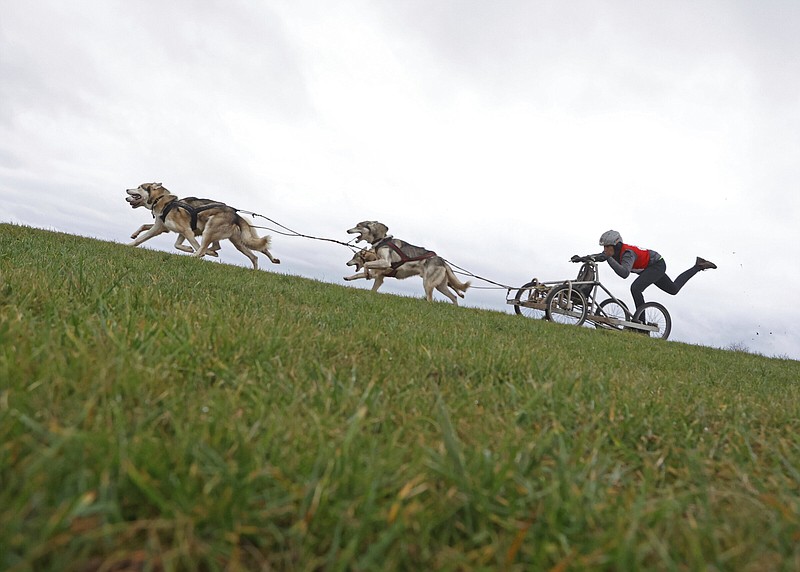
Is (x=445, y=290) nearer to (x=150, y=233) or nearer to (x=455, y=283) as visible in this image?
(x=455, y=283)

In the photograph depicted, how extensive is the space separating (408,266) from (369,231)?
168cm

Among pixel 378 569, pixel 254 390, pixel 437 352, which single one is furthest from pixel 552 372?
pixel 378 569

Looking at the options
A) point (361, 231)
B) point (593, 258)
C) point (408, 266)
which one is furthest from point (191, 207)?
point (593, 258)

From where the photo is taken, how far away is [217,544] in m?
0.98

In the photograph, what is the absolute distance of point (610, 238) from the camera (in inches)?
494

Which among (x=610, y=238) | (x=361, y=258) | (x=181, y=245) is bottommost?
(x=181, y=245)

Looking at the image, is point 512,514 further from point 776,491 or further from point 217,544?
point 776,491

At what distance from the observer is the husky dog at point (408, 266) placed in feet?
43.6

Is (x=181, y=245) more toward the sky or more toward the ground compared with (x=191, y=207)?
more toward the ground

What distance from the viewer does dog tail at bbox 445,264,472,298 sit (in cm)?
1376

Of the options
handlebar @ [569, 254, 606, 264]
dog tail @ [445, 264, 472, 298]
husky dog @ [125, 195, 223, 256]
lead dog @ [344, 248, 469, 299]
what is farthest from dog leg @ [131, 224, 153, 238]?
handlebar @ [569, 254, 606, 264]

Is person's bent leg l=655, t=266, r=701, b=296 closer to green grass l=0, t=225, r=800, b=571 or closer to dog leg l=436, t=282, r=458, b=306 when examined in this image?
dog leg l=436, t=282, r=458, b=306

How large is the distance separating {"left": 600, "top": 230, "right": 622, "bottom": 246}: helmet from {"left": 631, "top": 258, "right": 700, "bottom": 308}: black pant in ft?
4.19

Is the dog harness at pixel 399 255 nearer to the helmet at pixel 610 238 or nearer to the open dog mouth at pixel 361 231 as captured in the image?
the open dog mouth at pixel 361 231
